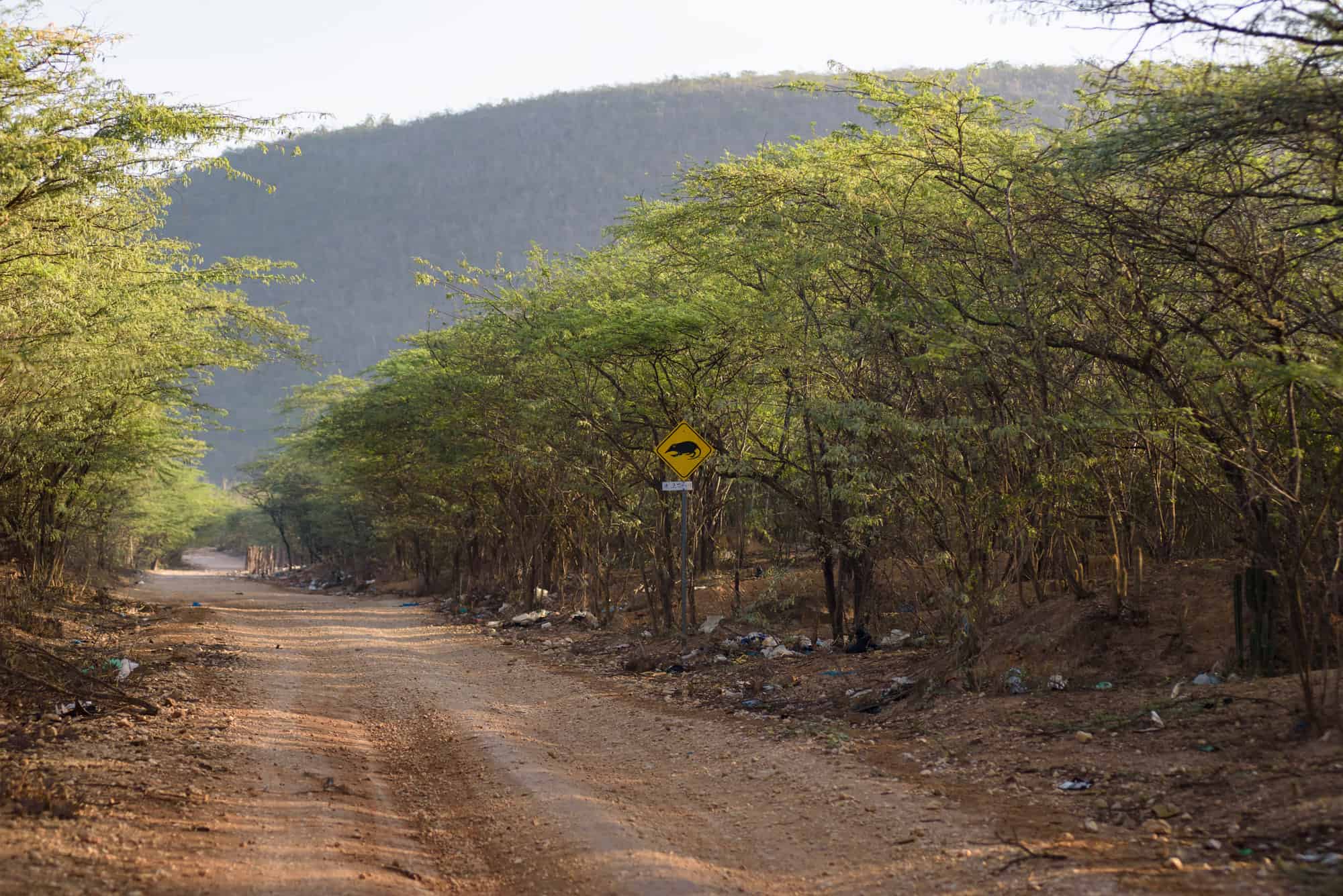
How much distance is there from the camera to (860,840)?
633 cm

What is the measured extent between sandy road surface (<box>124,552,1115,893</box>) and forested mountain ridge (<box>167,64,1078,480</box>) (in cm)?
11937

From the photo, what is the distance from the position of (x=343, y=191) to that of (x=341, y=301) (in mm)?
31628

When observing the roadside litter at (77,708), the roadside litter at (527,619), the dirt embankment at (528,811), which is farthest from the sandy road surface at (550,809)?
the roadside litter at (527,619)

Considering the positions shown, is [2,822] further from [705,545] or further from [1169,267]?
[705,545]

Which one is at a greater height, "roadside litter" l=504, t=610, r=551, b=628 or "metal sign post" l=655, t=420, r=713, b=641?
"metal sign post" l=655, t=420, r=713, b=641

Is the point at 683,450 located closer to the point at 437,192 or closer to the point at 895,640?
the point at 895,640

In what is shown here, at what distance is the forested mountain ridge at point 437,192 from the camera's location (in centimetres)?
14225

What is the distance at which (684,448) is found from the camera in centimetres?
1520

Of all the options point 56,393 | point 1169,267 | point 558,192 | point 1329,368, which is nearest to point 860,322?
point 1169,267

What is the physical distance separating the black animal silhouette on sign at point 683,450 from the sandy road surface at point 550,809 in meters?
3.68

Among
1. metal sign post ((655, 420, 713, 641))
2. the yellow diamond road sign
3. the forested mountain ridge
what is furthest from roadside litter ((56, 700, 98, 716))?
the forested mountain ridge

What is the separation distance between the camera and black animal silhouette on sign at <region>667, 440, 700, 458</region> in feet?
49.8

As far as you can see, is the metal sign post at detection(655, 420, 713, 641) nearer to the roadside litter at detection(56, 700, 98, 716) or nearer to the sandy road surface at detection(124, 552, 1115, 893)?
the sandy road surface at detection(124, 552, 1115, 893)

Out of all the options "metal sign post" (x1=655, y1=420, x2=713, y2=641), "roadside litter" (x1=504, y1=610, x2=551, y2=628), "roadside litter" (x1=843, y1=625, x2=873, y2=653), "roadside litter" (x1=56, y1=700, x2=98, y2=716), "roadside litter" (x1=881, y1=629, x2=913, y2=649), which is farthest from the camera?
"roadside litter" (x1=504, y1=610, x2=551, y2=628)
